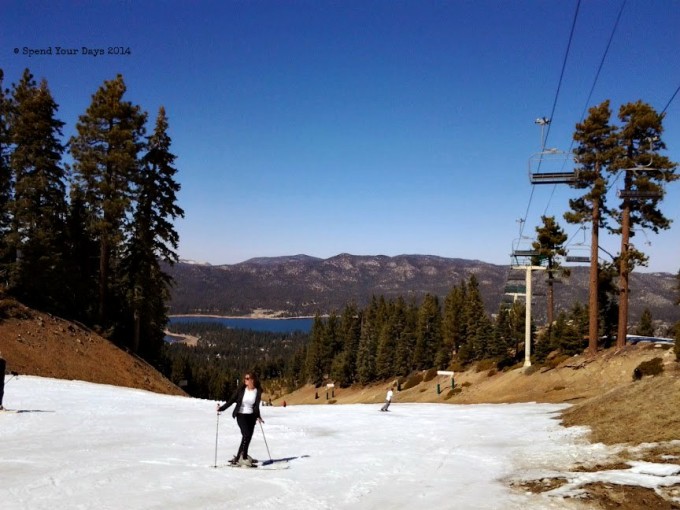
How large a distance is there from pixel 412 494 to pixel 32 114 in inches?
1338

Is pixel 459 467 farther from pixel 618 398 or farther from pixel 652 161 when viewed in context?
pixel 652 161

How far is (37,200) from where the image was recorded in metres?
32.8

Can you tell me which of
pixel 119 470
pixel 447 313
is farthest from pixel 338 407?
pixel 447 313

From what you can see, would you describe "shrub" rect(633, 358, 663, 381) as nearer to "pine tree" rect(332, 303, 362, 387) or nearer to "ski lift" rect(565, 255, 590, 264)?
"ski lift" rect(565, 255, 590, 264)

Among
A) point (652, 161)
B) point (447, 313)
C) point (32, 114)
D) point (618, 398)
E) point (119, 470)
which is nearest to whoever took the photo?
point (119, 470)

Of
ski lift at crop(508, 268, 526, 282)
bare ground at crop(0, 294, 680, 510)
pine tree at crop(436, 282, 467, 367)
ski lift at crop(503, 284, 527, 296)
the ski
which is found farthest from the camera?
pine tree at crop(436, 282, 467, 367)

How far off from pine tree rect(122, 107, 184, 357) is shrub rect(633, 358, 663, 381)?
88.2 feet

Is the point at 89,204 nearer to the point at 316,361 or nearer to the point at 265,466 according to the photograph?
the point at 265,466

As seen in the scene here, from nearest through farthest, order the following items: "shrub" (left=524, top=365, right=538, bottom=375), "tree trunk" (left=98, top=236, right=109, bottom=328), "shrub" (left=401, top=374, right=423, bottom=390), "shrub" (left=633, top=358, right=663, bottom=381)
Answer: "shrub" (left=633, top=358, right=663, bottom=381), "tree trunk" (left=98, top=236, right=109, bottom=328), "shrub" (left=524, top=365, right=538, bottom=375), "shrub" (left=401, top=374, right=423, bottom=390)

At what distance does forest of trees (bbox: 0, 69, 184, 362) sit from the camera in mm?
31500

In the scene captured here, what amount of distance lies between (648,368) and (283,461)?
72.5ft

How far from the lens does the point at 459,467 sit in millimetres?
10938

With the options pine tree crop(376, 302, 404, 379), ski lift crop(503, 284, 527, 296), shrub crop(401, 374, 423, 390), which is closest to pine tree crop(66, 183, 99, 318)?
ski lift crop(503, 284, 527, 296)

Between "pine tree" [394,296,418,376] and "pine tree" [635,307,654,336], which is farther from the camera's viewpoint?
"pine tree" [394,296,418,376]
